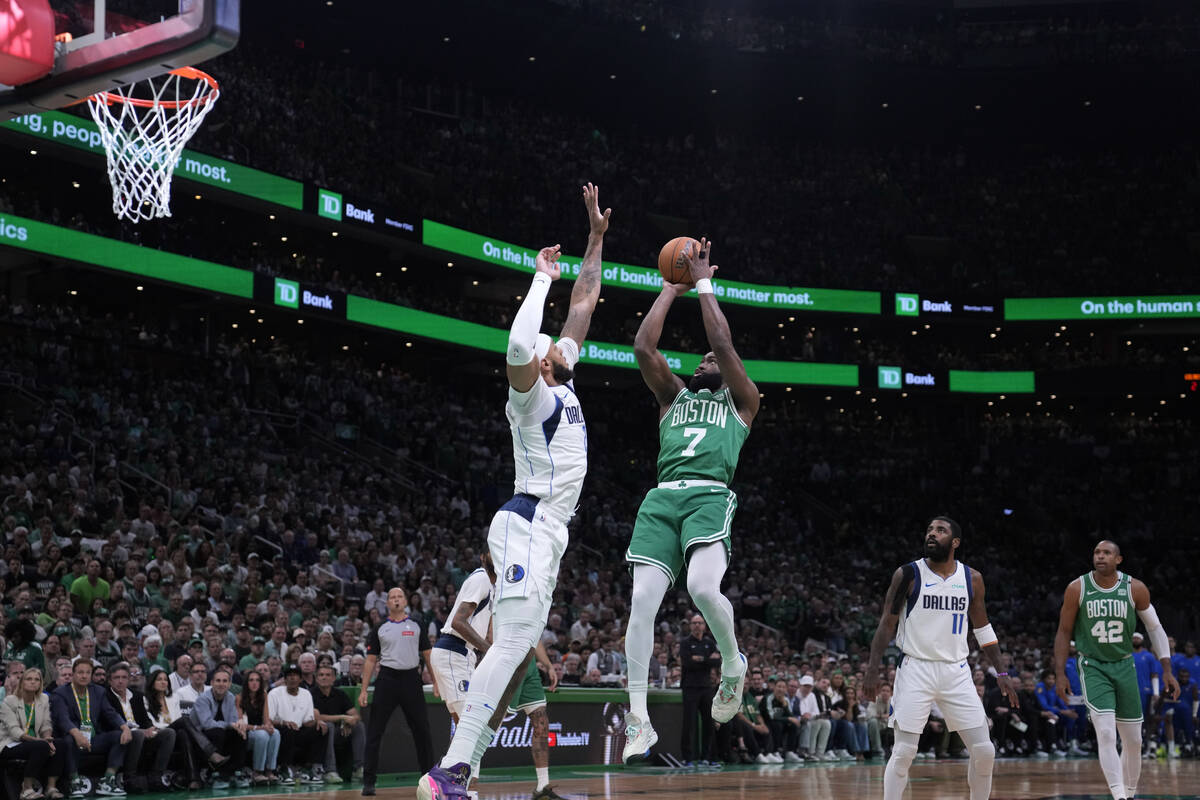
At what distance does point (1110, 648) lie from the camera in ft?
36.5

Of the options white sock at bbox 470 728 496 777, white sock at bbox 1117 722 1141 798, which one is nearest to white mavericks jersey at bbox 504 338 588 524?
white sock at bbox 470 728 496 777

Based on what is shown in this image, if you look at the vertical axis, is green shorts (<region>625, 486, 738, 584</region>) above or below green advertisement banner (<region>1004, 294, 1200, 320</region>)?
below

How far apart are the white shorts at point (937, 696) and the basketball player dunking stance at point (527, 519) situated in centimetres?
313

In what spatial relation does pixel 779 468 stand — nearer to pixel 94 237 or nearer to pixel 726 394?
pixel 94 237

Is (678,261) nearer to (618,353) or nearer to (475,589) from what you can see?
(475,589)

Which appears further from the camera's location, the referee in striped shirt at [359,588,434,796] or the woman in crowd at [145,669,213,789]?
the woman in crowd at [145,669,213,789]

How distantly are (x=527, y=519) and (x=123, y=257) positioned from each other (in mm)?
22423

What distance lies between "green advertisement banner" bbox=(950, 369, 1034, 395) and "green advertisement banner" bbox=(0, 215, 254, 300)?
72.2 ft

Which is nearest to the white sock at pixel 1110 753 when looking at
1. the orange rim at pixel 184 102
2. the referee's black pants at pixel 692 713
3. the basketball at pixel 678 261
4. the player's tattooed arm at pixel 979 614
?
the player's tattooed arm at pixel 979 614

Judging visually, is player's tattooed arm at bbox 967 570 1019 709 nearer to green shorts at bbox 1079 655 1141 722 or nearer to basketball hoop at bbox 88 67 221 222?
green shorts at bbox 1079 655 1141 722

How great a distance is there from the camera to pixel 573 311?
812cm

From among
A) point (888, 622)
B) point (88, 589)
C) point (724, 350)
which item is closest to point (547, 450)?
point (724, 350)

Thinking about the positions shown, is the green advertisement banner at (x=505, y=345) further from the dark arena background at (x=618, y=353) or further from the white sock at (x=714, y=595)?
the white sock at (x=714, y=595)

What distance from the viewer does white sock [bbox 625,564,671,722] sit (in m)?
7.97
